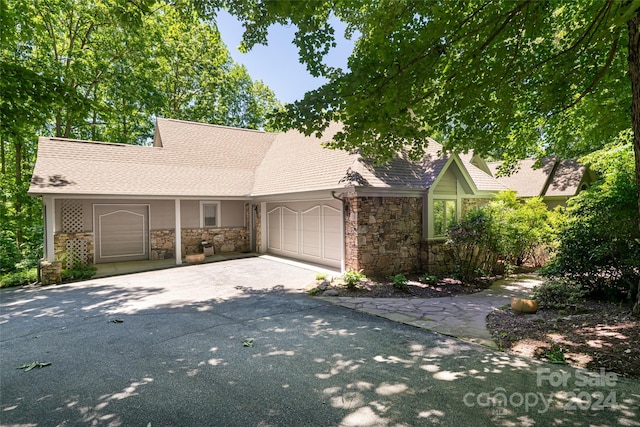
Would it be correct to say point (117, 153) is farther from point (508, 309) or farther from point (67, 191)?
point (508, 309)

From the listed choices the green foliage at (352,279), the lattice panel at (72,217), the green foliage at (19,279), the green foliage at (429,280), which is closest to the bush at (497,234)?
the green foliage at (429,280)

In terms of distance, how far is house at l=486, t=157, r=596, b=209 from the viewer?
1947cm

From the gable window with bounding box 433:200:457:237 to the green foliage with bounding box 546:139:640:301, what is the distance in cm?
405

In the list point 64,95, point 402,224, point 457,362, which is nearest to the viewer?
point 457,362

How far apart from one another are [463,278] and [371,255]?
2884mm

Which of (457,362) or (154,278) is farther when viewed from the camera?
(154,278)

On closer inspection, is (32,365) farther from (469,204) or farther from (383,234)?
(469,204)

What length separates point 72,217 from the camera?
12.6 meters

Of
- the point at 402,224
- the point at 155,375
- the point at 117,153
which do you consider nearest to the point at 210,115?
the point at 117,153

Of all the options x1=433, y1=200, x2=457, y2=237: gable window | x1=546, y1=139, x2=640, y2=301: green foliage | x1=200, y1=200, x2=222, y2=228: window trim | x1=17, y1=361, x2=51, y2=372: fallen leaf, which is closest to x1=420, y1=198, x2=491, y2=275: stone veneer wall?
x1=433, y1=200, x2=457, y2=237: gable window

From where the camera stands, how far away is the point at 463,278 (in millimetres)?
10039

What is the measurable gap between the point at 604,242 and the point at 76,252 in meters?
15.9

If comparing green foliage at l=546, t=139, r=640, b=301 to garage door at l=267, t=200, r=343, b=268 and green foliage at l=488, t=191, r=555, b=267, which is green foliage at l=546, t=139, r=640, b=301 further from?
garage door at l=267, t=200, r=343, b=268

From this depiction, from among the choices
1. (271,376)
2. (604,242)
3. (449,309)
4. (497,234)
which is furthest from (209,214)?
(604,242)
